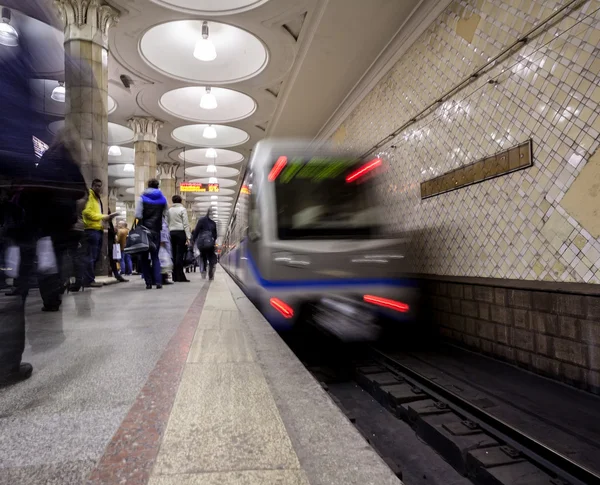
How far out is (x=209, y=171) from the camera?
1001 inches

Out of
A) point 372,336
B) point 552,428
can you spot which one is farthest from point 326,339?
point 552,428

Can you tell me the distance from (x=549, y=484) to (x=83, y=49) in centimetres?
1115

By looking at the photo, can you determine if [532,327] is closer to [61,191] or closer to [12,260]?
[61,191]

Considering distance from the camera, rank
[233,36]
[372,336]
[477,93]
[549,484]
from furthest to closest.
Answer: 1. [233,36]
2. [477,93]
3. [372,336]
4. [549,484]

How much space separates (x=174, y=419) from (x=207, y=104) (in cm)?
1359

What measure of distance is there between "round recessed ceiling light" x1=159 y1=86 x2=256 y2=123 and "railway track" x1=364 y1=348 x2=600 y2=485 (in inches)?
500

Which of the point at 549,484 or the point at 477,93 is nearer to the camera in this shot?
the point at 549,484

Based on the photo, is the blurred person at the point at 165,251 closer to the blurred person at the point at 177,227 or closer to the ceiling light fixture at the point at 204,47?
the blurred person at the point at 177,227

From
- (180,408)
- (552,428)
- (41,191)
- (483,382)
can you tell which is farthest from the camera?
(483,382)

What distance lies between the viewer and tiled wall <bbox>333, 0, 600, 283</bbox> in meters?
3.86

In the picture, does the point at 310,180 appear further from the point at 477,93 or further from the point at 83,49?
the point at 83,49

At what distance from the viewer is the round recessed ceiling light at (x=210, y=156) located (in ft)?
69.8

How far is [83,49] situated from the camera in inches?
361

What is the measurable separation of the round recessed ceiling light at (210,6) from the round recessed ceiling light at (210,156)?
1206cm
